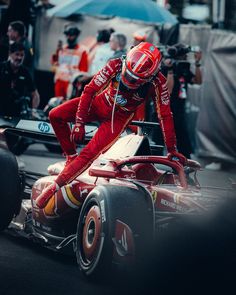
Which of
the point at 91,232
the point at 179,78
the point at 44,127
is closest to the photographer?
the point at 91,232

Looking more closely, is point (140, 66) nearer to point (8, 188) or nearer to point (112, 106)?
point (112, 106)

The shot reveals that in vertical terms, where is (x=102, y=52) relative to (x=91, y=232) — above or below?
below

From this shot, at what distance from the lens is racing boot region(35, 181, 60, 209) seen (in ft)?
27.8

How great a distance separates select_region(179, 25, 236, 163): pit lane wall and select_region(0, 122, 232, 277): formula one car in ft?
24.0

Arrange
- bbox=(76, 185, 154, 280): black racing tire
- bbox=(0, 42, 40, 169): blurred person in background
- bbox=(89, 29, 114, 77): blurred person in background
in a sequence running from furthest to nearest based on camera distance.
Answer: bbox=(89, 29, 114, 77): blurred person in background, bbox=(0, 42, 40, 169): blurred person in background, bbox=(76, 185, 154, 280): black racing tire

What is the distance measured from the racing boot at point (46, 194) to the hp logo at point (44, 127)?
3.09 ft

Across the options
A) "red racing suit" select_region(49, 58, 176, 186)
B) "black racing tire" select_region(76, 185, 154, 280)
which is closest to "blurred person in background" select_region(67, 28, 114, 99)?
"red racing suit" select_region(49, 58, 176, 186)

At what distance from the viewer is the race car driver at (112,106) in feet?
27.4

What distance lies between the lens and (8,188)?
9055 millimetres

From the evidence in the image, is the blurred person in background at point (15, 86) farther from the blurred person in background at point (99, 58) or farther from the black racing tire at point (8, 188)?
the black racing tire at point (8, 188)

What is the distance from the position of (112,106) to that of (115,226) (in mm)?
1744

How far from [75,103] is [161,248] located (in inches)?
89.5

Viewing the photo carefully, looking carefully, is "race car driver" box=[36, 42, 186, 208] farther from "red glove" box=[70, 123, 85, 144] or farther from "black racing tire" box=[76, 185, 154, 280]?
"black racing tire" box=[76, 185, 154, 280]

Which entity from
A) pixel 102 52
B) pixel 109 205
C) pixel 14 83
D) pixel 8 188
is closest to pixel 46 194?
pixel 8 188
